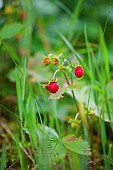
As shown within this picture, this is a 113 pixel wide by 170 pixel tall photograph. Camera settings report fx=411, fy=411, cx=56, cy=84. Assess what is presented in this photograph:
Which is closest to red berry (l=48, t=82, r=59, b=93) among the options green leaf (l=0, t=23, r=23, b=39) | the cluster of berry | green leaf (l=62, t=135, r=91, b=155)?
the cluster of berry

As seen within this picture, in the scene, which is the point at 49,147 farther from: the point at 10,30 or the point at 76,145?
the point at 10,30

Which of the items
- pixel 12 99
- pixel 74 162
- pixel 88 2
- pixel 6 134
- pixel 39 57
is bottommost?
pixel 74 162

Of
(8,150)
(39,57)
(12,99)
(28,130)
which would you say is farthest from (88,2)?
(28,130)

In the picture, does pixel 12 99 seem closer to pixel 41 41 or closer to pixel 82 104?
pixel 82 104

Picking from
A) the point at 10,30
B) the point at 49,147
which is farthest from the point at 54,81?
the point at 10,30

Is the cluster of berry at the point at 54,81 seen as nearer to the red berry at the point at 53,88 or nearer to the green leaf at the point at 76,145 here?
the red berry at the point at 53,88

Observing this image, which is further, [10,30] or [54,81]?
[10,30]

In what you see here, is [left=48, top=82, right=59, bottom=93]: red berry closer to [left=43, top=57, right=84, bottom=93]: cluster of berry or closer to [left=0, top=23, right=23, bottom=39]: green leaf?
[left=43, top=57, right=84, bottom=93]: cluster of berry

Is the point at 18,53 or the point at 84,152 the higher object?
the point at 18,53

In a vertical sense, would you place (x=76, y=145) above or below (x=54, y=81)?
below
